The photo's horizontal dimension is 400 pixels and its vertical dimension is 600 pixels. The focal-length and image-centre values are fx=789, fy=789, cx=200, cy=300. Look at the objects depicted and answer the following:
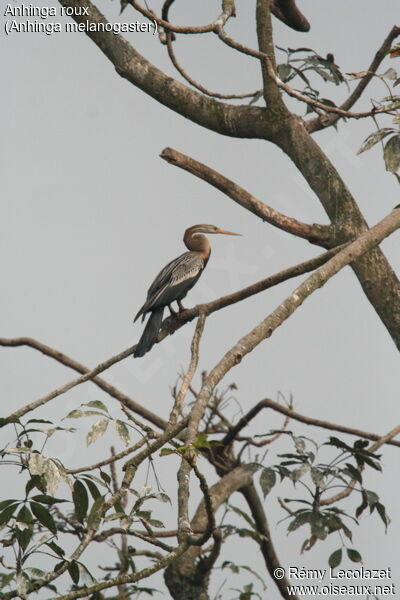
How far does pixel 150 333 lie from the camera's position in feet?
9.47

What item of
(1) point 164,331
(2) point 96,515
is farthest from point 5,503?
(1) point 164,331

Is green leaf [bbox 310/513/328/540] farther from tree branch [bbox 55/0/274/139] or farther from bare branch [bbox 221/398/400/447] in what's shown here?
tree branch [bbox 55/0/274/139]

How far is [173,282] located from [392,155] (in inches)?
41.4

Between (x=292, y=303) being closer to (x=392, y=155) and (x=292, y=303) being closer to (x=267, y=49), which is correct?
(x=392, y=155)

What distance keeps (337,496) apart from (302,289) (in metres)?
0.93

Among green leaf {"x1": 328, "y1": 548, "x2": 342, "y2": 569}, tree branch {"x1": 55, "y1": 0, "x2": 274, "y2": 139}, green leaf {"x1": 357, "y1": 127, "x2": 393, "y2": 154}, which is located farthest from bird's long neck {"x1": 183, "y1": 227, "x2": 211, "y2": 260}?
green leaf {"x1": 328, "y1": 548, "x2": 342, "y2": 569}

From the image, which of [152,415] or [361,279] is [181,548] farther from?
[152,415]

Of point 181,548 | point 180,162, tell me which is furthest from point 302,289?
point 181,548

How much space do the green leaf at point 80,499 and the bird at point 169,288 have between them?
834 mm

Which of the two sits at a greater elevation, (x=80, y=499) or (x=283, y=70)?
(x=283, y=70)

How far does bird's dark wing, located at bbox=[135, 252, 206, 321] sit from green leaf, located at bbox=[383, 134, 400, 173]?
1.02m

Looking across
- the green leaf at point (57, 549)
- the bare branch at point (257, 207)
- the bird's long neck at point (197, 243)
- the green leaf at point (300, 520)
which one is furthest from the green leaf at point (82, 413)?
the bird's long neck at point (197, 243)

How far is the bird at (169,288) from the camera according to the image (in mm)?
2890

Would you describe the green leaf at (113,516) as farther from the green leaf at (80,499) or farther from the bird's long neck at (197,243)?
the bird's long neck at (197,243)
